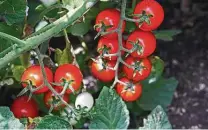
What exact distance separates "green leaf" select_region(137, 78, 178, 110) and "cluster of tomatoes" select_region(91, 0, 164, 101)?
25 cm

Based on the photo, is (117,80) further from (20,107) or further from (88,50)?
(88,50)

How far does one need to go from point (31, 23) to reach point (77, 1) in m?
0.24

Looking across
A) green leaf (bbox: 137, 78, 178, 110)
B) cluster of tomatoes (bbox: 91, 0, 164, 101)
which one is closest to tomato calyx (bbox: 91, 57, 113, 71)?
cluster of tomatoes (bbox: 91, 0, 164, 101)

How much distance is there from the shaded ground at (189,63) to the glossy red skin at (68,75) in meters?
0.48

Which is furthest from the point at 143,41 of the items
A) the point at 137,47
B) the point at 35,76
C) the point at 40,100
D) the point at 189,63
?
the point at 189,63

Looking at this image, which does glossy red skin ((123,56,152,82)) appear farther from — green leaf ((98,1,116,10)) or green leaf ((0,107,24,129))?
green leaf ((0,107,24,129))

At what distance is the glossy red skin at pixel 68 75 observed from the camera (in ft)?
3.84

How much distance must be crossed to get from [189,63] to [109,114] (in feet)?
2.32

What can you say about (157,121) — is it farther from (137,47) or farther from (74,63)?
(74,63)

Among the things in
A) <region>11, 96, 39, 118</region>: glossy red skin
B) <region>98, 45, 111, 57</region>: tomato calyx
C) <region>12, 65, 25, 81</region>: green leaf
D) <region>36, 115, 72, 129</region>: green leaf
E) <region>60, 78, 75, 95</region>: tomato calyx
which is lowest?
<region>11, 96, 39, 118</region>: glossy red skin

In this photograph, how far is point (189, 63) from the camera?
5.47 feet

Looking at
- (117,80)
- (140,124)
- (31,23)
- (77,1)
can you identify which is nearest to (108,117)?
(117,80)

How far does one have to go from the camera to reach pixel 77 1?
1.17 metres

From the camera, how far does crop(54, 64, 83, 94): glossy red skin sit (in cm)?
117
